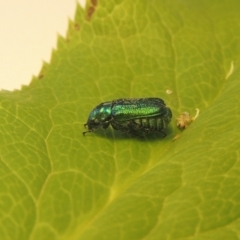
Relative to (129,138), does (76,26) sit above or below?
above

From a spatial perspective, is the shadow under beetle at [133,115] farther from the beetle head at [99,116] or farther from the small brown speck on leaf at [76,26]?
the small brown speck on leaf at [76,26]

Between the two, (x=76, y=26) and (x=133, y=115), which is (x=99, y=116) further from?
(x=76, y=26)

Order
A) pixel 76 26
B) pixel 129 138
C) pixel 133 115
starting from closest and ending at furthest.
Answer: pixel 129 138, pixel 133 115, pixel 76 26

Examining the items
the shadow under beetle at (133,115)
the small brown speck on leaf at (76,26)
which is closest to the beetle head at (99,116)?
the shadow under beetle at (133,115)

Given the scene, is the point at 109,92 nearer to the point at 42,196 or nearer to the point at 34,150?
the point at 34,150

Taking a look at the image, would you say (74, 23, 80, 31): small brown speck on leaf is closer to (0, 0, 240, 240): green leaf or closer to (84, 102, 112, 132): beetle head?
(0, 0, 240, 240): green leaf

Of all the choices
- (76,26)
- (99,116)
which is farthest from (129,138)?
(76,26)

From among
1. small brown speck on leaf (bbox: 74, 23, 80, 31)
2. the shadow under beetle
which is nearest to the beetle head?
the shadow under beetle
